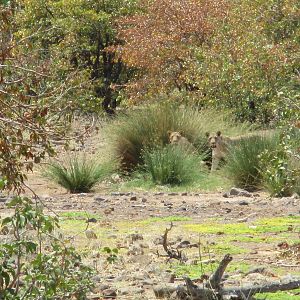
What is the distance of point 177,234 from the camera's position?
32.4 feet

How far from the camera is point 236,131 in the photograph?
64.1 feet

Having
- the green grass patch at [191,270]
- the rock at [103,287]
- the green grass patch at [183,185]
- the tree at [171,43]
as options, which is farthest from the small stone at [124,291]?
the tree at [171,43]

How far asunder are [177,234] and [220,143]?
8.11 m

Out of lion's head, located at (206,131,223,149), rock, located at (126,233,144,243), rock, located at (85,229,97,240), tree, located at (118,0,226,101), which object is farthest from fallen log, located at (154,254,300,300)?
tree, located at (118,0,226,101)

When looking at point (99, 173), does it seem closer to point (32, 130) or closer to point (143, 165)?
point (143, 165)

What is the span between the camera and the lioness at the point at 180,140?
59.9ft

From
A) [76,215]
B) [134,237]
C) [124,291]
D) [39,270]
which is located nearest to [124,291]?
[124,291]

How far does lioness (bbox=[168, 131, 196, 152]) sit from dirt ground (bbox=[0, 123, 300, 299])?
2.76 metres

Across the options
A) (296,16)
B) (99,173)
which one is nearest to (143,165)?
Result: (99,173)

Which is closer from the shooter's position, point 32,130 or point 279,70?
point 32,130

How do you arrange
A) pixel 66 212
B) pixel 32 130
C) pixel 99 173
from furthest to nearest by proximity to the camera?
pixel 99 173 → pixel 66 212 → pixel 32 130

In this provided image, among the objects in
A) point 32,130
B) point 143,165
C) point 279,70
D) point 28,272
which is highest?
point 32,130

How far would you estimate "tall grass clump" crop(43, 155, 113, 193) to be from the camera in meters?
16.2

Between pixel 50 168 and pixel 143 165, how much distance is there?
2.05m
